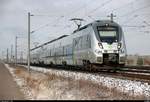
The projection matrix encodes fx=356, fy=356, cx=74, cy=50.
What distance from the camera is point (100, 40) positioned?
25734 mm

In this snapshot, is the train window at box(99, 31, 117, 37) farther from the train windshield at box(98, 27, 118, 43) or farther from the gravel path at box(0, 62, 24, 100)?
the gravel path at box(0, 62, 24, 100)

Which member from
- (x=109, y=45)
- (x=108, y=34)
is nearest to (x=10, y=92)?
(x=109, y=45)

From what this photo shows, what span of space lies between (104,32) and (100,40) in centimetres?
89

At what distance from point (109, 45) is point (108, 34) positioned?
1.03m

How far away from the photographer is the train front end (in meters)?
25.4

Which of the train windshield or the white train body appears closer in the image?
the white train body

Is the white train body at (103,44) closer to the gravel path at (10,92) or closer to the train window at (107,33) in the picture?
the train window at (107,33)

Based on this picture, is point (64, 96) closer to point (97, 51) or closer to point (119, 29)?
point (97, 51)

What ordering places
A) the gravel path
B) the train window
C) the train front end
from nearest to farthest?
the gravel path < the train front end < the train window

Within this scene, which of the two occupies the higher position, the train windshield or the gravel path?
the train windshield

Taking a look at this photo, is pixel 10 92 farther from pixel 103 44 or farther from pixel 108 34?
pixel 108 34

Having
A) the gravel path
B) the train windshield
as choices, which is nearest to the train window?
the train windshield

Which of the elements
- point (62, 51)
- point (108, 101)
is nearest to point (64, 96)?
point (108, 101)

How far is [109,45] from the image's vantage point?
25.6 metres
